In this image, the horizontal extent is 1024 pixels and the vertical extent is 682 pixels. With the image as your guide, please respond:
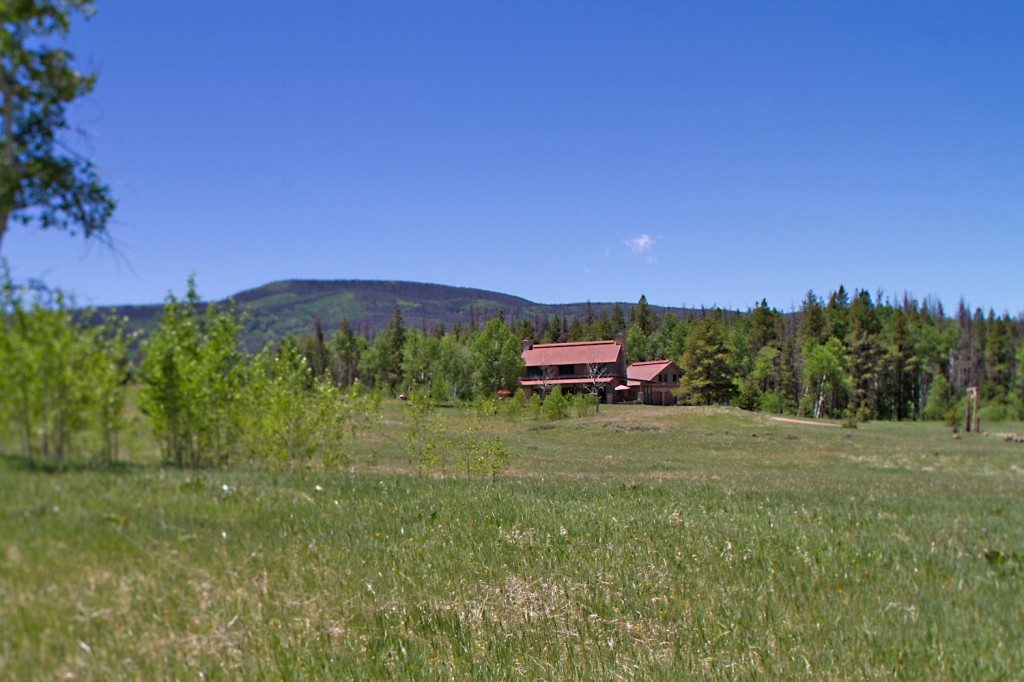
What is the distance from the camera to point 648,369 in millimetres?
12875

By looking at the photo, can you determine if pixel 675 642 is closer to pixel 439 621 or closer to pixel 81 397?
pixel 439 621

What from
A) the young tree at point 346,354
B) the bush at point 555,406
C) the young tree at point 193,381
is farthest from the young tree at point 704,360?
the young tree at point 193,381

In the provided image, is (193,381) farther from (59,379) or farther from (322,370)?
(322,370)

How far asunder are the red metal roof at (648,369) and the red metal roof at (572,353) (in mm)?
471

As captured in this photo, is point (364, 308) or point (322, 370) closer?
point (364, 308)

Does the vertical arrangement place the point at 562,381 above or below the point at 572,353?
below

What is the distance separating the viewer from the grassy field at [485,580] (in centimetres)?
169

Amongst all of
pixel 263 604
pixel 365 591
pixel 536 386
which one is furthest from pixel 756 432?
pixel 263 604

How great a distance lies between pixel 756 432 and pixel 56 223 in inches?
758

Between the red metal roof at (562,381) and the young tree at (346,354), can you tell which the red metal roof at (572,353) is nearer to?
the red metal roof at (562,381)

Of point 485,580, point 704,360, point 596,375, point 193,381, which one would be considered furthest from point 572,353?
point 193,381

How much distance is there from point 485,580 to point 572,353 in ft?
26.5

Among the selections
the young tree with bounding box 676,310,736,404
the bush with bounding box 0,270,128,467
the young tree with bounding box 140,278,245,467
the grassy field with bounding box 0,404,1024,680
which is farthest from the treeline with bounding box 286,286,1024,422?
the bush with bounding box 0,270,128,467

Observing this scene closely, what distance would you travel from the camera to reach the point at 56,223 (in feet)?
5.80
